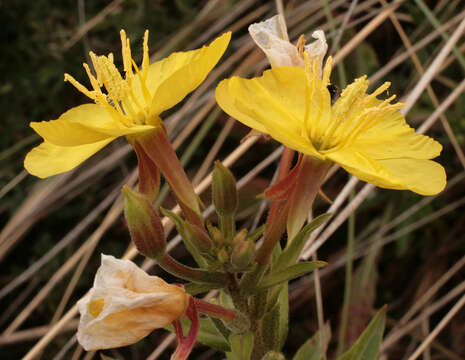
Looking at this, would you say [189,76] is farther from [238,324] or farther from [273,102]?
[238,324]

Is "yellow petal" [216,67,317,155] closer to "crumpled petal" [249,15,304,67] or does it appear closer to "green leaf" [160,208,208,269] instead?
"crumpled petal" [249,15,304,67]

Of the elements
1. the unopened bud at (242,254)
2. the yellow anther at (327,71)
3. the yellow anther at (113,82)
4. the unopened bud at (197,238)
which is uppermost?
the yellow anther at (113,82)

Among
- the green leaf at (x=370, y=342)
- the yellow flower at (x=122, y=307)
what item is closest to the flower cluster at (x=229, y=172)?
the yellow flower at (x=122, y=307)

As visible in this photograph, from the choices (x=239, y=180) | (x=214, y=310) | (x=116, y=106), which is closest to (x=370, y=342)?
(x=214, y=310)

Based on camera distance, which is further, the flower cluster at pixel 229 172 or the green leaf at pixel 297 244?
the green leaf at pixel 297 244

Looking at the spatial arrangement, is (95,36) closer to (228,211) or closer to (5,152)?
(5,152)

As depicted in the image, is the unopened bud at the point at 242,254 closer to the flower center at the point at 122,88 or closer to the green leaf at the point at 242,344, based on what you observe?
the green leaf at the point at 242,344

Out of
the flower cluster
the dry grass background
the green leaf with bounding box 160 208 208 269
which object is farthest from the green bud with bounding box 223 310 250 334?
the dry grass background
